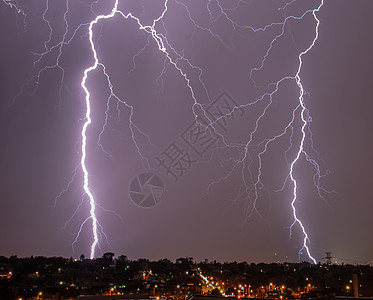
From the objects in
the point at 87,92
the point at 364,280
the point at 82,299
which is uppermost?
the point at 87,92

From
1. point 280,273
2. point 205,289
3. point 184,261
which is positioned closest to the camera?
point 205,289

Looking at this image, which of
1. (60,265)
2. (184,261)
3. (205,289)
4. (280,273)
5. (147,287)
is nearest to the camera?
(147,287)

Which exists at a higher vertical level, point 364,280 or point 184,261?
point 184,261

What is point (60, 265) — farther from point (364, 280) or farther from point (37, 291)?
point (364, 280)

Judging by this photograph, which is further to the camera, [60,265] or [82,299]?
[60,265]

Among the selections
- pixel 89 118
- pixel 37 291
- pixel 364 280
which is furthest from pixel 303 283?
pixel 89 118

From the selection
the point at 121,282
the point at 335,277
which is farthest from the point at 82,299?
the point at 335,277

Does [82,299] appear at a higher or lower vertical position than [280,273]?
lower

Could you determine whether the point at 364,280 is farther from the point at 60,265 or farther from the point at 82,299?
the point at 60,265

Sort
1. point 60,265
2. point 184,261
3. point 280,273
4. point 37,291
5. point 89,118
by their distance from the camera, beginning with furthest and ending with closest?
point 184,261 < point 60,265 < point 280,273 < point 37,291 < point 89,118
